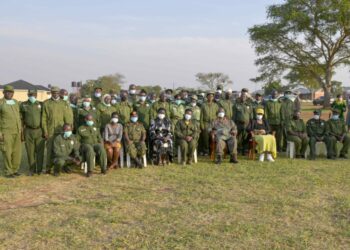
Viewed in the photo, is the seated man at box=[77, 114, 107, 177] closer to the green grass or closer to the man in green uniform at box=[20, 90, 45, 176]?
the green grass

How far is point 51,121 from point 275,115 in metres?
6.07

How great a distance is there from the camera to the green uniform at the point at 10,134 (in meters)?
7.82

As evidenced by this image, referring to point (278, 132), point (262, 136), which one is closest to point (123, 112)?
point (262, 136)

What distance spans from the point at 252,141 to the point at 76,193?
5074 millimetres

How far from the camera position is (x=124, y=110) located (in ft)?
32.3

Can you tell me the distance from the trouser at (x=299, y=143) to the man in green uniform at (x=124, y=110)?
4306 millimetres

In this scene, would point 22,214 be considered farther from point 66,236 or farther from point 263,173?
point 263,173

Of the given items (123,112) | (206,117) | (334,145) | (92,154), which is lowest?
(92,154)

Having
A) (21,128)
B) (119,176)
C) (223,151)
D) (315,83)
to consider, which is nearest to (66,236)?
(119,176)

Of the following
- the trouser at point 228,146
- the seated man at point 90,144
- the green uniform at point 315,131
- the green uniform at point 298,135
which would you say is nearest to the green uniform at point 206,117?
the trouser at point 228,146

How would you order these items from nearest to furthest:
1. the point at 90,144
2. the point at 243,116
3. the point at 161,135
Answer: the point at 90,144, the point at 161,135, the point at 243,116

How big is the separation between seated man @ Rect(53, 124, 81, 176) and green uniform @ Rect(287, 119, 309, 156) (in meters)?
5.57

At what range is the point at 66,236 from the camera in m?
Result: 4.64

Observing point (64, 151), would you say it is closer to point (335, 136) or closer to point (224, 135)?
point (224, 135)
